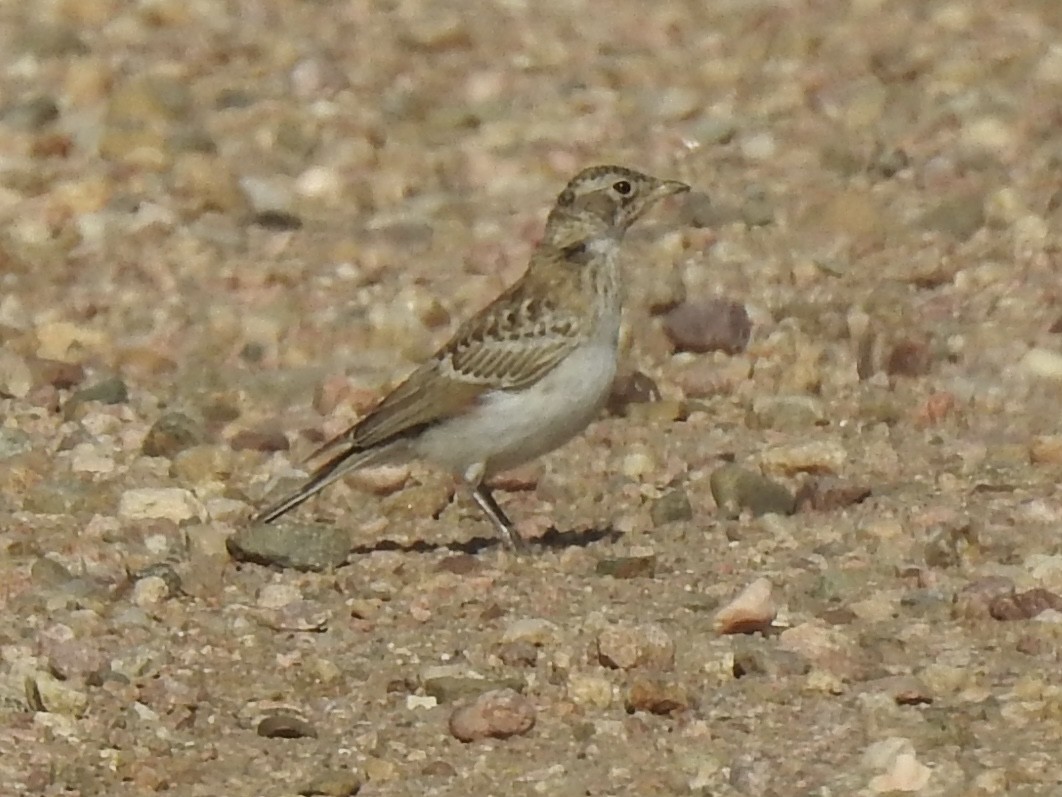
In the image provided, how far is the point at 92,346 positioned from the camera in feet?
32.5

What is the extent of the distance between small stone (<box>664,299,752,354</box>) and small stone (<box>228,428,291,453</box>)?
1632mm

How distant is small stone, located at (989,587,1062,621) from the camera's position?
678 centimetres

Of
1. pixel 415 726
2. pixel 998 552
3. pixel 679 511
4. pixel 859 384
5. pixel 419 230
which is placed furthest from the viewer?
pixel 419 230

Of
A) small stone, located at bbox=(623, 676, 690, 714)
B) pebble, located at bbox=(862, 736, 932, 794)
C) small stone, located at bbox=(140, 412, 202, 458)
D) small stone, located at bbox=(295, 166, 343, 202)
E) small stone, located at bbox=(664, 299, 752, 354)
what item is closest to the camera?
pebble, located at bbox=(862, 736, 932, 794)

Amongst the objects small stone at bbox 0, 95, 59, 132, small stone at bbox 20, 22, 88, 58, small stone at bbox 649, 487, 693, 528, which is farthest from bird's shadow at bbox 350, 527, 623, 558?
small stone at bbox 20, 22, 88, 58

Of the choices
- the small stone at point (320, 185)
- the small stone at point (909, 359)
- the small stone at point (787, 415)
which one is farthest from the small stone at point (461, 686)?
the small stone at point (320, 185)

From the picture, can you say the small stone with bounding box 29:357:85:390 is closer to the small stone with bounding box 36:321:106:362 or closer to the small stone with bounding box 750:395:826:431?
the small stone with bounding box 36:321:106:362

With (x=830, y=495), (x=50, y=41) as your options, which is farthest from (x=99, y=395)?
(x=50, y=41)

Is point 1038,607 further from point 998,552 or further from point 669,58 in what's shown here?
point 669,58

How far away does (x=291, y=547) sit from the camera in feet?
25.0

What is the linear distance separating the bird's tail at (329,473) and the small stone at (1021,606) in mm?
2088

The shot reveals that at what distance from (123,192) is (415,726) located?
583 cm

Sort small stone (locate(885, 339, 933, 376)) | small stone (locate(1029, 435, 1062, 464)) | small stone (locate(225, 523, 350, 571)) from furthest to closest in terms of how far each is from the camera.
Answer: small stone (locate(885, 339, 933, 376))
small stone (locate(1029, 435, 1062, 464))
small stone (locate(225, 523, 350, 571))

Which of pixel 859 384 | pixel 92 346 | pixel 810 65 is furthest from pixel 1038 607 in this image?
pixel 810 65
